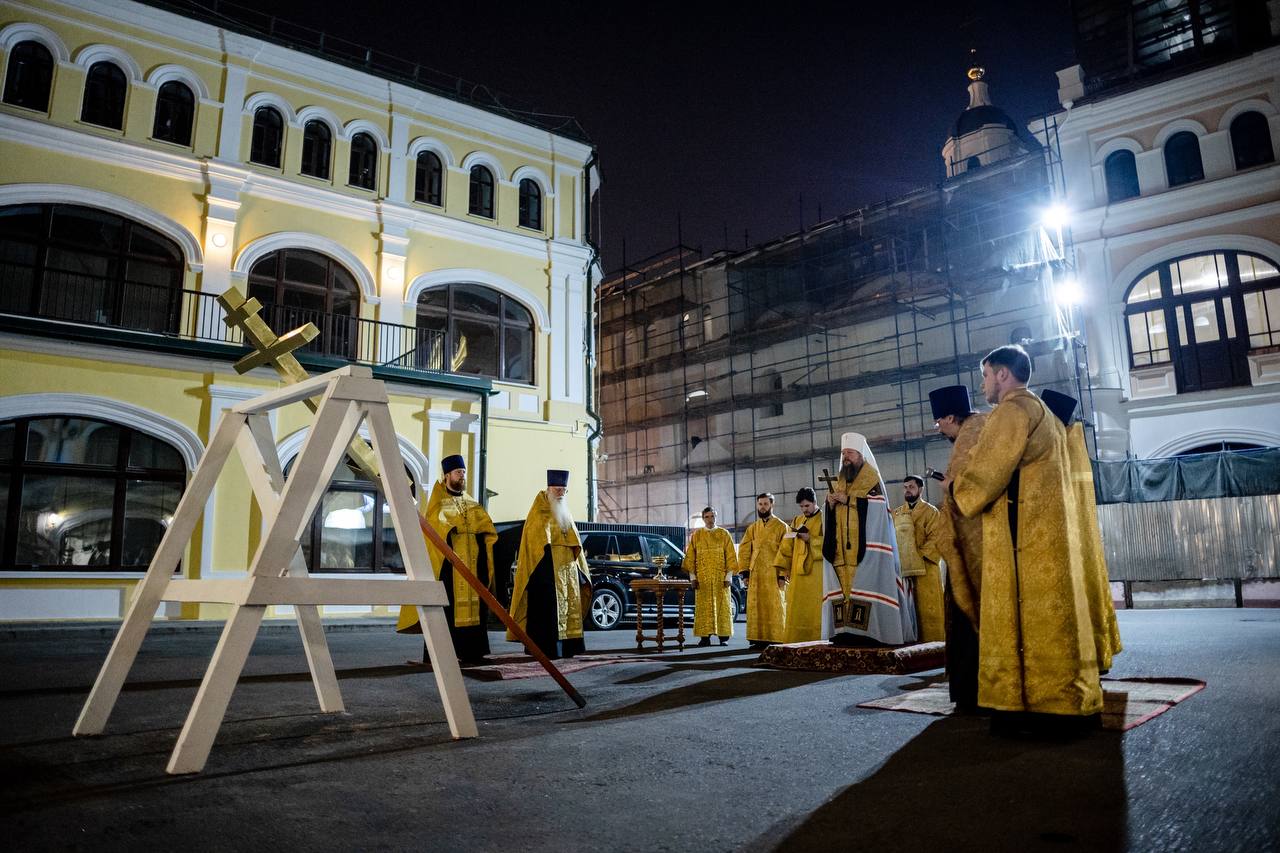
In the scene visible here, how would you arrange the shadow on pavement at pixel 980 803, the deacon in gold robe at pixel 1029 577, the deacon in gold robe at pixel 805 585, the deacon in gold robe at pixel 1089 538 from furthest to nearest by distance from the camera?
the deacon in gold robe at pixel 805 585, the deacon in gold robe at pixel 1089 538, the deacon in gold robe at pixel 1029 577, the shadow on pavement at pixel 980 803

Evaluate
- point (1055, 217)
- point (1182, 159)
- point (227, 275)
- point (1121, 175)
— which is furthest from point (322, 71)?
point (1182, 159)

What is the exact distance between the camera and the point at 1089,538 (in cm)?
466

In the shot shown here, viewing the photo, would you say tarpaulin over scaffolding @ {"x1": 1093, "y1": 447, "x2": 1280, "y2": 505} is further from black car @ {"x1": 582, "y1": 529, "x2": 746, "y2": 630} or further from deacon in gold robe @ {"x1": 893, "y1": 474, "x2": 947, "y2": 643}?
deacon in gold robe @ {"x1": 893, "y1": 474, "x2": 947, "y2": 643}

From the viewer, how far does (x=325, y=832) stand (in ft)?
7.95

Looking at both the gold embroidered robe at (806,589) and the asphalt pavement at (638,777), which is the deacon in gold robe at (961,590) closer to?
the asphalt pavement at (638,777)

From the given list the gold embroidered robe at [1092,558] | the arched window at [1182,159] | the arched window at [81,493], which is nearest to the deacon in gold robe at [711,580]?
the gold embroidered robe at [1092,558]

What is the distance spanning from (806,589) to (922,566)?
1.23m

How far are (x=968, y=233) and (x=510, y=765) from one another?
2609 cm

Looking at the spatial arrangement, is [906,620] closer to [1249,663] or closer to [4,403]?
[1249,663]

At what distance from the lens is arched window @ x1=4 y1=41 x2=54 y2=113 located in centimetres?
1420

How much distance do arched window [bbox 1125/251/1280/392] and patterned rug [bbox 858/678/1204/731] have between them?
51.9 ft

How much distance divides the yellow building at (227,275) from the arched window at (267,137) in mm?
49

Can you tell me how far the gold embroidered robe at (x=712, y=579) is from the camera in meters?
10.9

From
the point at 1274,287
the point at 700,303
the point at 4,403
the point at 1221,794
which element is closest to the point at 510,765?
the point at 1221,794
